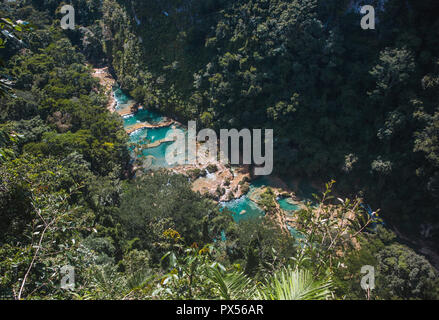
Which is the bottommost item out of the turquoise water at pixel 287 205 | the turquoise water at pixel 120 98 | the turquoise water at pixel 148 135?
the turquoise water at pixel 287 205

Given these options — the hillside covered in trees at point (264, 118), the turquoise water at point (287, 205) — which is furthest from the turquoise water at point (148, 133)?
the turquoise water at point (287, 205)

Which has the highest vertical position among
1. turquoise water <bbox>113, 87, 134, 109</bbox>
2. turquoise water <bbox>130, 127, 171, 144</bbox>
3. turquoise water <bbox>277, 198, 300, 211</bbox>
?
turquoise water <bbox>113, 87, 134, 109</bbox>

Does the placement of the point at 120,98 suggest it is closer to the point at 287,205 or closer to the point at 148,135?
the point at 148,135

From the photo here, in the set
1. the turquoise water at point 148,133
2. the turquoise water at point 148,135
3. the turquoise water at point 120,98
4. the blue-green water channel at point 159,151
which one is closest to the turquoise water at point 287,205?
the blue-green water channel at point 159,151

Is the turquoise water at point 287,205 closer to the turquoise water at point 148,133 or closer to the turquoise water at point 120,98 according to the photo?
the turquoise water at point 148,133

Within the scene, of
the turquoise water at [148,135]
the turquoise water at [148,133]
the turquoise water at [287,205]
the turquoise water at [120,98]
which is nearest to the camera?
the turquoise water at [287,205]

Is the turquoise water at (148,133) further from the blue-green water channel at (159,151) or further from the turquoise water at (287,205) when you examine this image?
the turquoise water at (287,205)

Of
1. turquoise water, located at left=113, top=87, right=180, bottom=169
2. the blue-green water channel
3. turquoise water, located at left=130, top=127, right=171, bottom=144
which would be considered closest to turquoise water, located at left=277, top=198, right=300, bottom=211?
the blue-green water channel

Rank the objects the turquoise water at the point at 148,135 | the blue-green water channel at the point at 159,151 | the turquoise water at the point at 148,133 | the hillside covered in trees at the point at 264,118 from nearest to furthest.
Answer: the hillside covered in trees at the point at 264,118 < the blue-green water channel at the point at 159,151 < the turquoise water at the point at 148,133 < the turquoise water at the point at 148,135

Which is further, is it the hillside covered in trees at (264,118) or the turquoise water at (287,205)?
the turquoise water at (287,205)

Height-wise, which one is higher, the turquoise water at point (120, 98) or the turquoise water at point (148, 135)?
the turquoise water at point (120, 98)

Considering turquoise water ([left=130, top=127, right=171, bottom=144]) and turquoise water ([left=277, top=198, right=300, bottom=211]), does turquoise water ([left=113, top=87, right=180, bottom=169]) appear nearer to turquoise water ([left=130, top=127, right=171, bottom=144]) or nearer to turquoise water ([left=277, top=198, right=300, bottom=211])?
turquoise water ([left=130, top=127, right=171, bottom=144])
